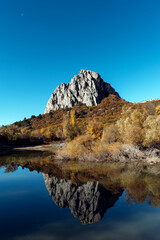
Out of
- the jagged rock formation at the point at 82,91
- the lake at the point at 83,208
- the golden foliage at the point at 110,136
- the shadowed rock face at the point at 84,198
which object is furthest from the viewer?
the jagged rock formation at the point at 82,91

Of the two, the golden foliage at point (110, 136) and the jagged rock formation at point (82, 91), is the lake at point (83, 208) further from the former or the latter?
the jagged rock formation at point (82, 91)

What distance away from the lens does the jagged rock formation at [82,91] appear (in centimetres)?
11369

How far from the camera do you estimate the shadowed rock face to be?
9344 mm

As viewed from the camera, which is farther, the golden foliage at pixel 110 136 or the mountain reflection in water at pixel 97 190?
the golden foliage at pixel 110 136

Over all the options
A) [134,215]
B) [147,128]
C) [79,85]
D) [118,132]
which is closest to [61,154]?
[118,132]

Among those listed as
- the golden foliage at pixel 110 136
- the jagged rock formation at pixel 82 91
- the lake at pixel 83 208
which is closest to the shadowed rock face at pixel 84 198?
the lake at pixel 83 208

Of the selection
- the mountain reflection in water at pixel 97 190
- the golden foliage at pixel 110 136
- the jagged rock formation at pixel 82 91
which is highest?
the jagged rock formation at pixel 82 91

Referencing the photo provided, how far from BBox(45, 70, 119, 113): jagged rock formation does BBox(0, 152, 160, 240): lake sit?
3739 inches

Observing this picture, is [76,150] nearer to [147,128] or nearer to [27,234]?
[147,128]

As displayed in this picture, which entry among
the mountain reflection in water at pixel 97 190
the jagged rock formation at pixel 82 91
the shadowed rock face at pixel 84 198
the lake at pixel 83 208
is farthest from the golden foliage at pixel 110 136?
the jagged rock formation at pixel 82 91

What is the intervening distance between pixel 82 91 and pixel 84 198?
11229 centimetres

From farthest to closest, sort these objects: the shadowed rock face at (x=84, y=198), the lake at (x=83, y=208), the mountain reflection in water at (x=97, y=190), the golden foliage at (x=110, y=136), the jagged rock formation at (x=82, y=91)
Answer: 1. the jagged rock formation at (x=82, y=91)
2. the golden foliage at (x=110, y=136)
3. the mountain reflection in water at (x=97, y=190)
4. the shadowed rock face at (x=84, y=198)
5. the lake at (x=83, y=208)

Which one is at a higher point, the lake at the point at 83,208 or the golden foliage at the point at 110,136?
the golden foliage at the point at 110,136

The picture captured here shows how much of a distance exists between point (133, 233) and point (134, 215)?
1826 mm
